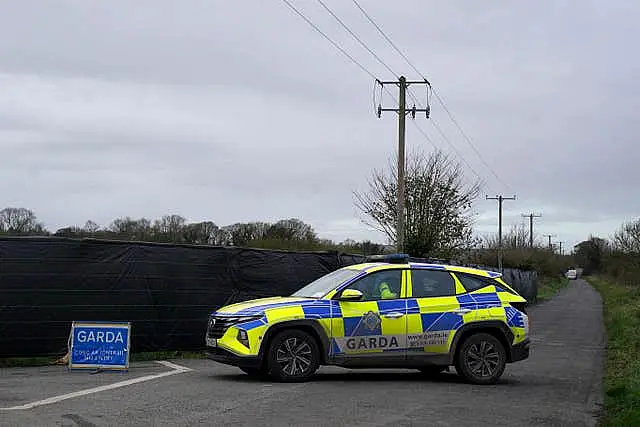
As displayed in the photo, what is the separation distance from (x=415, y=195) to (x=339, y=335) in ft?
86.6

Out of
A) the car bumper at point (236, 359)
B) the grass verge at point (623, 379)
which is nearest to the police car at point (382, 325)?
the car bumper at point (236, 359)

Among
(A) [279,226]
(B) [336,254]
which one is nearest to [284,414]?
(B) [336,254]

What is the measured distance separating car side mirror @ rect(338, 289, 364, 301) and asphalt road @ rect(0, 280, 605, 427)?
3.75ft

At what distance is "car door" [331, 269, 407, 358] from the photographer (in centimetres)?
1180

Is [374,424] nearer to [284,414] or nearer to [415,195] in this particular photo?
[284,414]

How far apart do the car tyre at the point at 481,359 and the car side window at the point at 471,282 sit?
0.68 meters

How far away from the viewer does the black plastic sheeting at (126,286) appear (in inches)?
521

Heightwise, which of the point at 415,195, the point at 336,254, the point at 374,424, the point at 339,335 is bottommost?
the point at 374,424

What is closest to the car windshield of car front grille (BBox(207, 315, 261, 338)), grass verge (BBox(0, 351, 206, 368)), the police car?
the police car

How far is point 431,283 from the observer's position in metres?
12.5

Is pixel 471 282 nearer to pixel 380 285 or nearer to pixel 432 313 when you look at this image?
pixel 432 313

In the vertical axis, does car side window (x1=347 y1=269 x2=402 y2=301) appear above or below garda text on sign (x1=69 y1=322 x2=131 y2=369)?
above

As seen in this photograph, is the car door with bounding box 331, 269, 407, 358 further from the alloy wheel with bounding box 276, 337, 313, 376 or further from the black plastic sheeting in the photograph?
the black plastic sheeting

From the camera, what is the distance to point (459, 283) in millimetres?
12617
